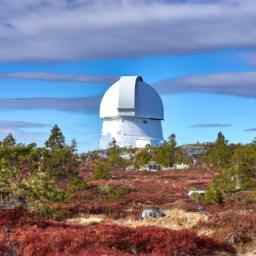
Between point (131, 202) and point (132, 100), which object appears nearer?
point (131, 202)

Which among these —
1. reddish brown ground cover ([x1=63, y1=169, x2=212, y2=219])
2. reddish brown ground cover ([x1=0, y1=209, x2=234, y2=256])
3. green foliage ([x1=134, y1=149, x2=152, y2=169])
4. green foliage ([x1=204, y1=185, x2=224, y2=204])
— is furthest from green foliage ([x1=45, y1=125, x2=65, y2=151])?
reddish brown ground cover ([x1=0, y1=209, x2=234, y2=256])

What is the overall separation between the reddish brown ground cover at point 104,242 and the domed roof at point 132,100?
10466 cm

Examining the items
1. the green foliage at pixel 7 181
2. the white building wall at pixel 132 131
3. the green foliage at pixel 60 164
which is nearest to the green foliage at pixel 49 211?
the green foliage at pixel 7 181

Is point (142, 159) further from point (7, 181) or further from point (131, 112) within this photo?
point (7, 181)

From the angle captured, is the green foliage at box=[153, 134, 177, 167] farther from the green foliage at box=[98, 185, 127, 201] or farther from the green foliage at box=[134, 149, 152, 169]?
the green foliage at box=[98, 185, 127, 201]

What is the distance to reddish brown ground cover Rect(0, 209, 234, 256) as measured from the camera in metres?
12.0

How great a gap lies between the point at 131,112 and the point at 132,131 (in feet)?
17.6

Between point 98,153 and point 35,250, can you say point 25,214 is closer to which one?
point 35,250

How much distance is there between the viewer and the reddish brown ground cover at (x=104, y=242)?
12.0 m

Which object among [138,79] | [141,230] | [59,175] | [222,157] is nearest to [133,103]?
[138,79]

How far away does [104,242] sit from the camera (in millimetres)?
12898

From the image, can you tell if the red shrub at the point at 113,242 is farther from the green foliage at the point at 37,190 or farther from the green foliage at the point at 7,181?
the green foliage at the point at 7,181

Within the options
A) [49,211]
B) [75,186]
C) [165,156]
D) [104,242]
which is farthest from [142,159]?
[104,242]

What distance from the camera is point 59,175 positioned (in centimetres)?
3591
